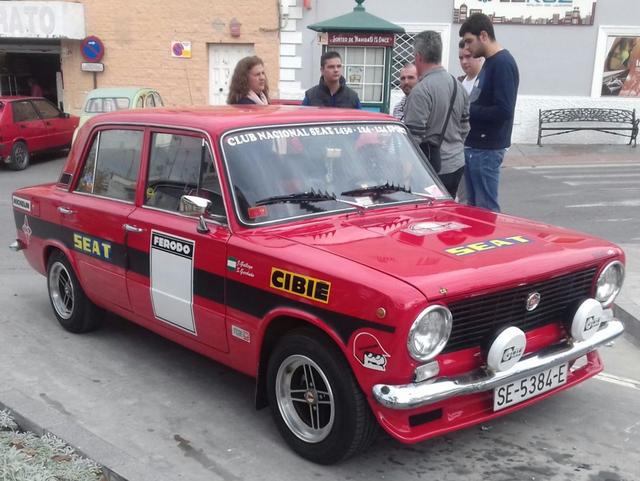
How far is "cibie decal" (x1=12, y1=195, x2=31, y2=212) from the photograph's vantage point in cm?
568

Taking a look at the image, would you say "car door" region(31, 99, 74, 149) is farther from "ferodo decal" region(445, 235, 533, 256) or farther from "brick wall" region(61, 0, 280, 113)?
"ferodo decal" region(445, 235, 533, 256)

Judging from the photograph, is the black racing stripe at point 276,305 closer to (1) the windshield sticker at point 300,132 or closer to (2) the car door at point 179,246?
(2) the car door at point 179,246

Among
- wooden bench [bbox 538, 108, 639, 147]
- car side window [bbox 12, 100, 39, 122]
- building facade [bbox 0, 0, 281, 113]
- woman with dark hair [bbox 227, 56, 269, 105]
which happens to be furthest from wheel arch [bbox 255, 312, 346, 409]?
wooden bench [bbox 538, 108, 639, 147]

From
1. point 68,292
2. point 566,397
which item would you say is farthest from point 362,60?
point 566,397

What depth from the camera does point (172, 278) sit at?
13.9 ft

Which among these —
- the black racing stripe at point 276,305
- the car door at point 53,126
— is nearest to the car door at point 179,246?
the black racing stripe at point 276,305

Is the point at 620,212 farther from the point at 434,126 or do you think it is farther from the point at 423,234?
the point at 423,234

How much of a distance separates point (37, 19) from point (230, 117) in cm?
1648

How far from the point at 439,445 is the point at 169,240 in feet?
6.49

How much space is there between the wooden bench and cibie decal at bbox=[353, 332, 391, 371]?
16.2 meters

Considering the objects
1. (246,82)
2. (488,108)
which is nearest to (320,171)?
(488,108)

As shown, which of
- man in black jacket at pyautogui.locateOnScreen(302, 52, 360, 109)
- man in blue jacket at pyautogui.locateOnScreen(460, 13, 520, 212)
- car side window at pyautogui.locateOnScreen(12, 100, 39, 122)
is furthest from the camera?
car side window at pyautogui.locateOnScreen(12, 100, 39, 122)

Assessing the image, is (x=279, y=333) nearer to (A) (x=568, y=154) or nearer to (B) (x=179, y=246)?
(B) (x=179, y=246)

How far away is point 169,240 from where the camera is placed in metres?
4.23
